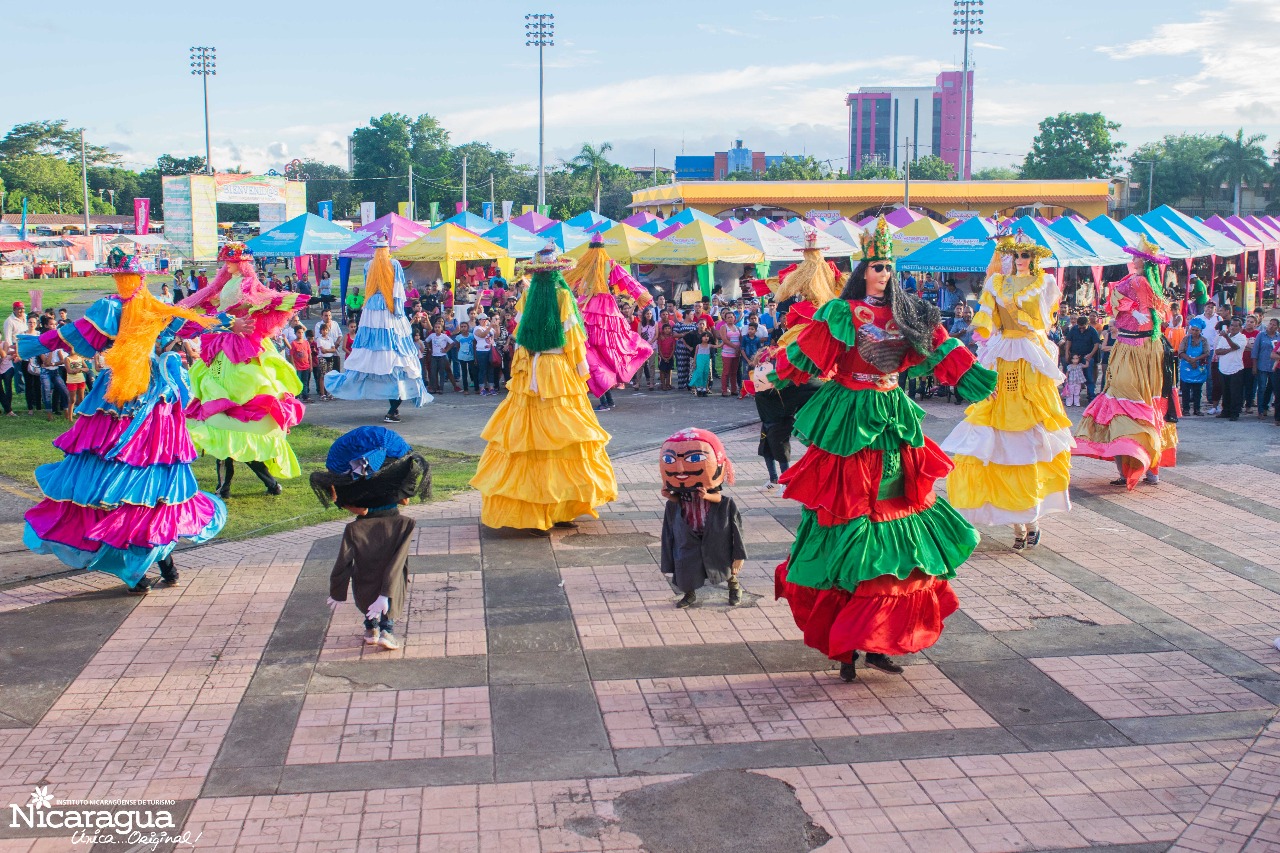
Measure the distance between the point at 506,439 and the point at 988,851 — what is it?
227 inches

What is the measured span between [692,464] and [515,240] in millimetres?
20284

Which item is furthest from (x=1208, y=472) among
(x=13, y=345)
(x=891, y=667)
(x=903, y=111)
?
(x=903, y=111)

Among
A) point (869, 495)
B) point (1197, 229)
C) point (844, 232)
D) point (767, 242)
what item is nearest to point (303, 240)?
point (767, 242)

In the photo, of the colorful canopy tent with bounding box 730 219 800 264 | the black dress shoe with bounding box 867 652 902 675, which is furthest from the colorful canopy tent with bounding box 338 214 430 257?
the black dress shoe with bounding box 867 652 902 675

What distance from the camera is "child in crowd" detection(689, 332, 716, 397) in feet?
62.6

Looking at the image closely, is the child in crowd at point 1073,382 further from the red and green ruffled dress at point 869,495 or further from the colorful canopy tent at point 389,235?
the colorful canopy tent at point 389,235

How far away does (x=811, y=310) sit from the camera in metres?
6.94

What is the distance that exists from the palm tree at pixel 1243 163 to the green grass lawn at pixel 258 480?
6624 cm

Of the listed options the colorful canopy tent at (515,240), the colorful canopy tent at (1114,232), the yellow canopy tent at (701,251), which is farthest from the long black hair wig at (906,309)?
the colorful canopy tent at (515,240)

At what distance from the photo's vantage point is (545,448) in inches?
375

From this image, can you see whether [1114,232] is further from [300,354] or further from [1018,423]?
[1018,423]

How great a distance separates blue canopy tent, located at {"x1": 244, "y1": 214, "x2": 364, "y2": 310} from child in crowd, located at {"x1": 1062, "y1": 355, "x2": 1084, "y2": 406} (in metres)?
17.4

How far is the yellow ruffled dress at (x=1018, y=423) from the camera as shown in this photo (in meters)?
9.32

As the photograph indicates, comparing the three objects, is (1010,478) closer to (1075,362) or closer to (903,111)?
(1075,362)
